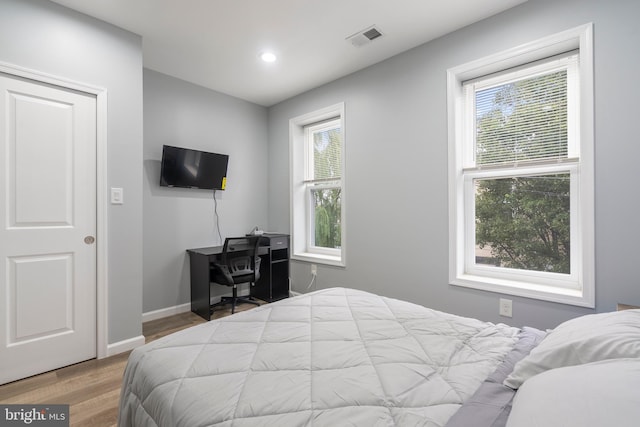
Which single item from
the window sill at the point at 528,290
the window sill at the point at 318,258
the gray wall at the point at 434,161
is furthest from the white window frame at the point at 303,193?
the window sill at the point at 528,290

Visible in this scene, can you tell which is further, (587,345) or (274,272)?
(274,272)

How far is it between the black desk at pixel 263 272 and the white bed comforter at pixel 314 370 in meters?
1.90

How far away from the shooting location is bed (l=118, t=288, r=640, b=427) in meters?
0.69

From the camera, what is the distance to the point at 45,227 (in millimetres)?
2072

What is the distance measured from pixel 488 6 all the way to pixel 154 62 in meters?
3.01

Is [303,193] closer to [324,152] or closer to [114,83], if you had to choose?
[324,152]

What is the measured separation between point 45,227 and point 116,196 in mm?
481

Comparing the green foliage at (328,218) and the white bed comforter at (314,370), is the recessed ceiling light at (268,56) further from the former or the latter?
the white bed comforter at (314,370)

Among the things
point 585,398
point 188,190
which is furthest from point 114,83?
point 585,398

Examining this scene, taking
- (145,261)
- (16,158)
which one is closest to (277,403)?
(16,158)

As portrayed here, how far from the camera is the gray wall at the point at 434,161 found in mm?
1739

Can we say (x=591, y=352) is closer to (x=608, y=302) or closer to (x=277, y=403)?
(x=277, y=403)

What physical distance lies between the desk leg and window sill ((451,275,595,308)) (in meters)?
2.41

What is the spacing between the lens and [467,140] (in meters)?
2.49
